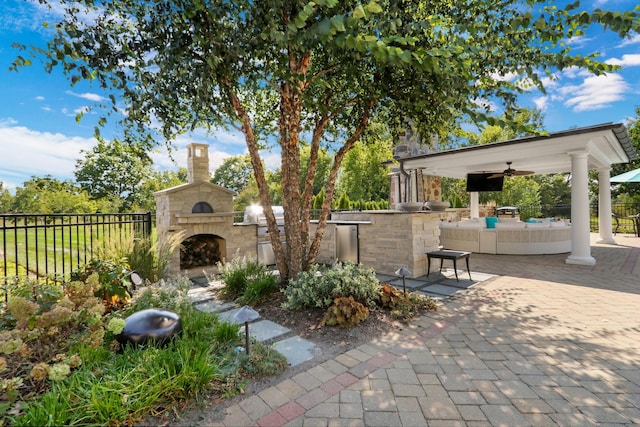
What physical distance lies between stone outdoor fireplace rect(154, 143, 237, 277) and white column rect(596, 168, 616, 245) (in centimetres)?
1211

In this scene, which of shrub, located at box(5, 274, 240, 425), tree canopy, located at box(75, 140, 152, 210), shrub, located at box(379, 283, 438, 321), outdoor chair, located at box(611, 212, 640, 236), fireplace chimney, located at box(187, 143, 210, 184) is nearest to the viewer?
shrub, located at box(5, 274, 240, 425)

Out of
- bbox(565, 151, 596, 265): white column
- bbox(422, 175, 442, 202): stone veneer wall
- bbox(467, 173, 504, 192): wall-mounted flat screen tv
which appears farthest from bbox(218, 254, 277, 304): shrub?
bbox(467, 173, 504, 192): wall-mounted flat screen tv

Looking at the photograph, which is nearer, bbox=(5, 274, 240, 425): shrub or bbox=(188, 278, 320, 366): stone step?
bbox=(5, 274, 240, 425): shrub

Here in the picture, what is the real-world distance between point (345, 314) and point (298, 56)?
343cm

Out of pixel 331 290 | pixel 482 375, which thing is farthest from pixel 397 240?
pixel 482 375

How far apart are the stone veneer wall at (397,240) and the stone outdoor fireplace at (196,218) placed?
3046mm

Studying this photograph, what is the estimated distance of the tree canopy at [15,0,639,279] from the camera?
9.23 feet

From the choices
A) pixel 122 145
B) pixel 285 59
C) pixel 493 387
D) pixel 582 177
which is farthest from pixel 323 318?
pixel 582 177

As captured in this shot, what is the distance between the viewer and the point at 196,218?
5996mm

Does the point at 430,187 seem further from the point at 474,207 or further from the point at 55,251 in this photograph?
the point at 55,251

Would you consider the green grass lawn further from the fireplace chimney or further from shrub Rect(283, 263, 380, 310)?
shrub Rect(283, 263, 380, 310)

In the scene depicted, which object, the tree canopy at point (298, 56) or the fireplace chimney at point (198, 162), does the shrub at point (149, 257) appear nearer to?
the fireplace chimney at point (198, 162)

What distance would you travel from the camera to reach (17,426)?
1635 mm

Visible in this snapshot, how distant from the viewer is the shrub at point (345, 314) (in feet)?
11.1
